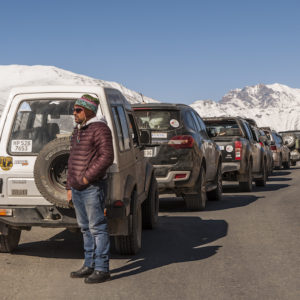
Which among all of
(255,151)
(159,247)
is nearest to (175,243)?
(159,247)

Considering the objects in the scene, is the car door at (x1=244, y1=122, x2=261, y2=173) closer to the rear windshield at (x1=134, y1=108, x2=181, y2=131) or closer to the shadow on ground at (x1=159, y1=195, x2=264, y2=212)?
the shadow on ground at (x1=159, y1=195, x2=264, y2=212)

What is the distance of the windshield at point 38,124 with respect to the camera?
22.0 ft

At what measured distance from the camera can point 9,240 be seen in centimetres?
732

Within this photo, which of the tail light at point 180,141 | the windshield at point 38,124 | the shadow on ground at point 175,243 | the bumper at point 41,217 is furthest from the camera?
the tail light at point 180,141

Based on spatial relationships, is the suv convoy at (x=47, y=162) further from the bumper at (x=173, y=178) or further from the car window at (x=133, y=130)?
the bumper at (x=173, y=178)

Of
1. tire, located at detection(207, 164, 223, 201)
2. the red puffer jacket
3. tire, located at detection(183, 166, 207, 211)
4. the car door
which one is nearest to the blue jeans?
the red puffer jacket

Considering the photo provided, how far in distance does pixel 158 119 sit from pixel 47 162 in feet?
15.9

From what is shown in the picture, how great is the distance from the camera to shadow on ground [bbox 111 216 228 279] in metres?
6.82

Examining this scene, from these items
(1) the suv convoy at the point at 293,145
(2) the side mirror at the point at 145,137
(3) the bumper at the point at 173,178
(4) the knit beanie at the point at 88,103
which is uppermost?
(4) the knit beanie at the point at 88,103

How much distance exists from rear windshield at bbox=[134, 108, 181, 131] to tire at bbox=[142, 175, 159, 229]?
1.88 m

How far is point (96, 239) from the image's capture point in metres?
6.03

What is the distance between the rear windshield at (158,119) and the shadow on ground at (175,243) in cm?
158

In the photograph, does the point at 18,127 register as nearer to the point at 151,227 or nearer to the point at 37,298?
the point at 37,298

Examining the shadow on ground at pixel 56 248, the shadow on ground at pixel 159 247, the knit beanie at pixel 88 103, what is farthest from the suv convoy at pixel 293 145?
the knit beanie at pixel 88 103
